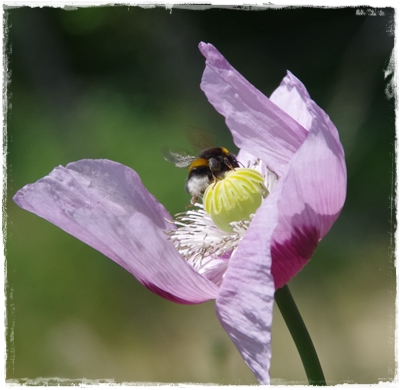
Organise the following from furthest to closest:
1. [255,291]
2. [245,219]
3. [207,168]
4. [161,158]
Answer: [161,158]
[207,168]
[245,219]
[255,291]

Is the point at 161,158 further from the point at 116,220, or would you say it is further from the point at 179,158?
the point at 116,220

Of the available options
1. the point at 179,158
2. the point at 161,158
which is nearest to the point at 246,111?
the point at 179,158

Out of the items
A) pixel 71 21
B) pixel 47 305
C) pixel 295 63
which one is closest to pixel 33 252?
pixel 47 305

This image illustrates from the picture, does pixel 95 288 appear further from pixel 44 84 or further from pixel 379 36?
pixel 379 36

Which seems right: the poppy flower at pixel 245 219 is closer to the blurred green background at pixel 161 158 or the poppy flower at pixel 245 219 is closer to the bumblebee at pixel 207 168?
the bumblebee at pixel 207 168

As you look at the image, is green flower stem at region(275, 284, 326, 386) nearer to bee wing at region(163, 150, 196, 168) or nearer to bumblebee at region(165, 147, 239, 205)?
bumblebee at region(165, 147, 239, 205)

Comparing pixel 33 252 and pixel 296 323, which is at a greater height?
pixel 33 252

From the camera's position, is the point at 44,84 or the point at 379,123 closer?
the point at 379,123
